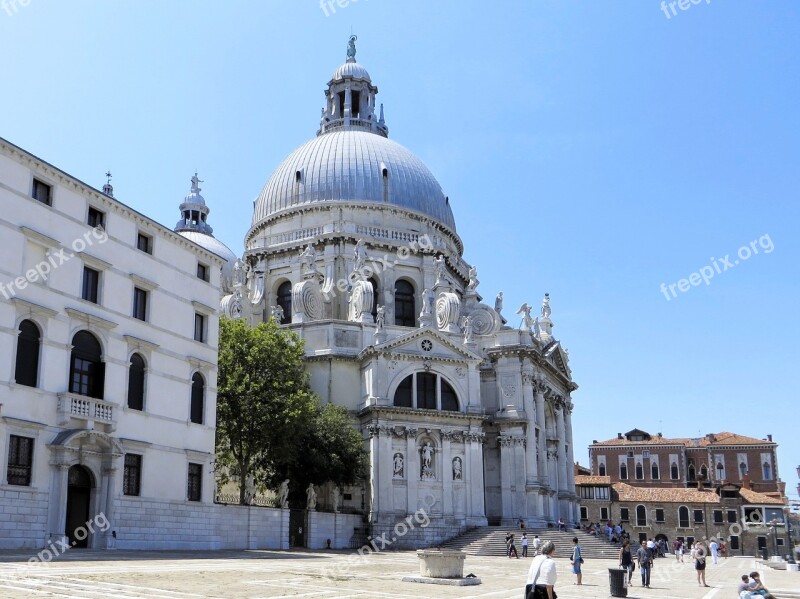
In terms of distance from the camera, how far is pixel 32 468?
28.8m

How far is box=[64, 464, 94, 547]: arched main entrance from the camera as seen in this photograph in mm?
30422

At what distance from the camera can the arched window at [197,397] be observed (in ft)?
121

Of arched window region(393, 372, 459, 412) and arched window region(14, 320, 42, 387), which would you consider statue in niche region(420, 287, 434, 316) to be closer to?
arched window region(393, 372, 459, 412)

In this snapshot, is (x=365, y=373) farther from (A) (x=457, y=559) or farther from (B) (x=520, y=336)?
(A) (x=457, y=559)

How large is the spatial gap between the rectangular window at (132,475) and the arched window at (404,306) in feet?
104

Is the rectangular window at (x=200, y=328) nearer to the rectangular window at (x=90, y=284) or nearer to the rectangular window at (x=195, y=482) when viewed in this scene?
the rectangular window at (x=195, y=482)

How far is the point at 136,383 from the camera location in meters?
33.6

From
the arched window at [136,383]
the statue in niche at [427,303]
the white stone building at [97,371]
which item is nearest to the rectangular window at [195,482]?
the white stone building at [97,371]

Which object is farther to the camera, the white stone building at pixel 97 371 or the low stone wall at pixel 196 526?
the low stone wall at pixel 196 526

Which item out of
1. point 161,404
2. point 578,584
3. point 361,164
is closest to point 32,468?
point 161,404

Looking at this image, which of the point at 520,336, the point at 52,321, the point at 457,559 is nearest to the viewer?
the point at 457,559

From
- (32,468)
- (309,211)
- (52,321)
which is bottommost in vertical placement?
(32,468)

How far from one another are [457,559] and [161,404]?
15.2 meters

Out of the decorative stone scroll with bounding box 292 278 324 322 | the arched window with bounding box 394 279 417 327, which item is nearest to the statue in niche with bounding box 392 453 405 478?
the decorative stone scroll with bounding box 292 278 324 322
